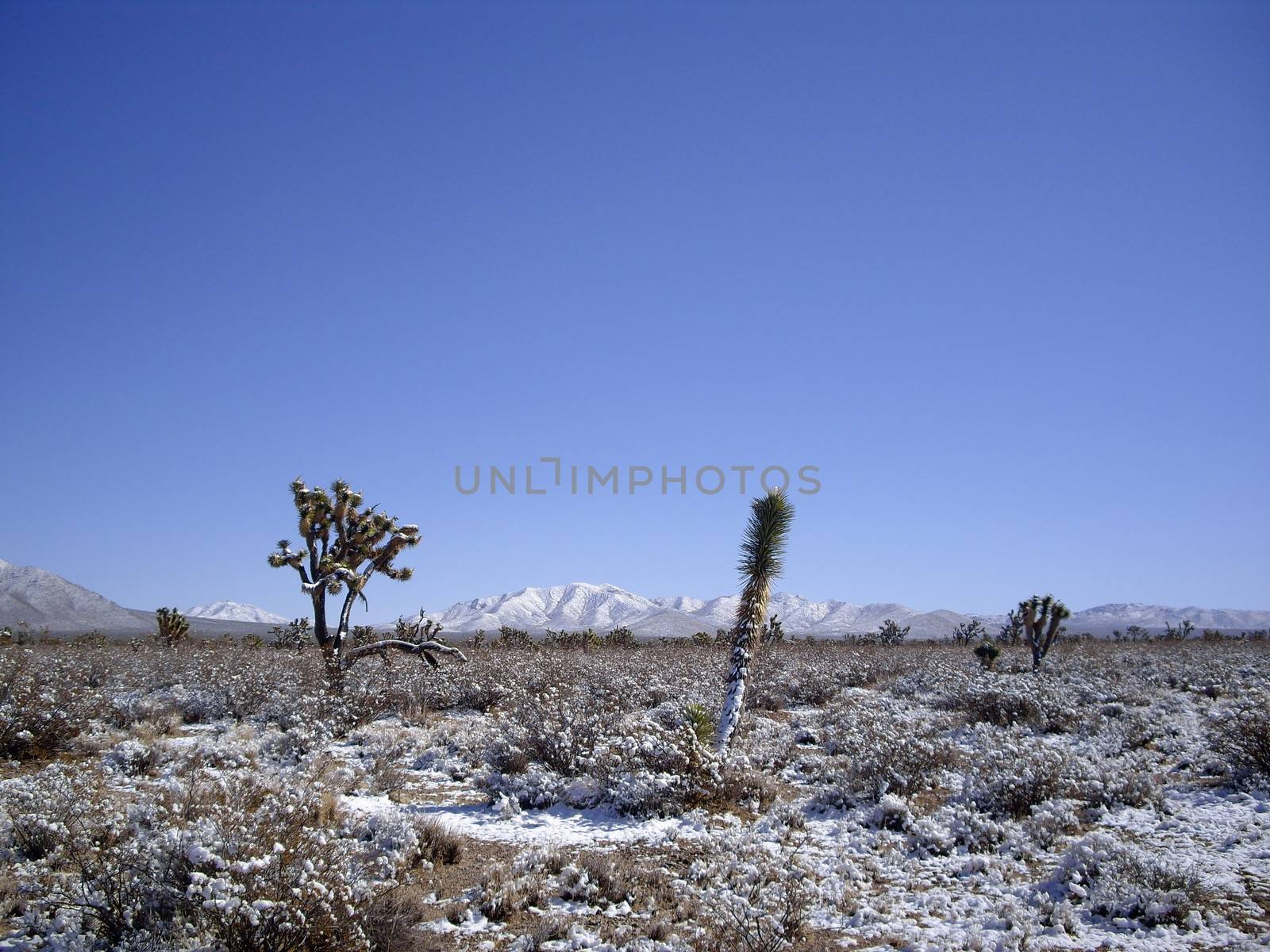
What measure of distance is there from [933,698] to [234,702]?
15846mm

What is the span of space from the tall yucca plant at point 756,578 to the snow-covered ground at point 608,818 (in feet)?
3.15

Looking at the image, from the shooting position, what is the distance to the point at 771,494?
13227 mm

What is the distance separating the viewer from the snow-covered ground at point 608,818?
212 inches

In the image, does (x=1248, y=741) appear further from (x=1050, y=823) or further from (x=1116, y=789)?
(x=1050, y=823)

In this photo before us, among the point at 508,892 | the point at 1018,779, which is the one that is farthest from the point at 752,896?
the point at 1018,779

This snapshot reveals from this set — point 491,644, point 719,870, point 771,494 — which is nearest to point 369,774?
point 719,870

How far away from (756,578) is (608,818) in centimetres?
507

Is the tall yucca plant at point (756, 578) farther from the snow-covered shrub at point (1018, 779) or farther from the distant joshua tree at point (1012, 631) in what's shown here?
the distant joshua tree at point (1012, 631)

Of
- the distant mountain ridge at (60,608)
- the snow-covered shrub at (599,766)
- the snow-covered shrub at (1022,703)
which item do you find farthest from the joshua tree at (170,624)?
the distant mountain ridge at (60,608)

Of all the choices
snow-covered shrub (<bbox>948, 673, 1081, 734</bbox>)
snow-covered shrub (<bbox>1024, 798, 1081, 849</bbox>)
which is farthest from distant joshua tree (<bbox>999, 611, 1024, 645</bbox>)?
snow-covered shrub (<bbox>1024, 798, 1081, 849</bbox>)

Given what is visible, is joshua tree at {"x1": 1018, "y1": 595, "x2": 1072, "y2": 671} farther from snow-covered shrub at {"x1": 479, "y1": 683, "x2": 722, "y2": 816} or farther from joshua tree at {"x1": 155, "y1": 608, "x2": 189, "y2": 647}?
joshua tree at {"x1": 155, "y1": 608, "x2": 189, "y2": 647}

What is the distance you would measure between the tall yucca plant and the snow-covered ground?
961 mm

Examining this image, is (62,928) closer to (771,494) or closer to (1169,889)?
(1169,889)

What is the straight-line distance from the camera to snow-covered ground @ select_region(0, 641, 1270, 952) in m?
5.39
